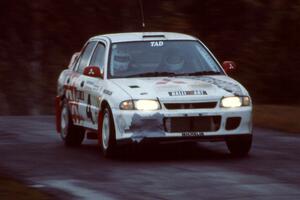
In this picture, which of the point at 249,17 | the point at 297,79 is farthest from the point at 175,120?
the point at 249,17

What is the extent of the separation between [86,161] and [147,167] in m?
1.20

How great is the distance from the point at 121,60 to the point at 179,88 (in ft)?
4.58

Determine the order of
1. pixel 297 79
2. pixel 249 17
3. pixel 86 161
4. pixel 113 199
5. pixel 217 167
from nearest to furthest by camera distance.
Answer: pixel 113 199 → pixel 217 167 → pixel 86 161 → pixel 297 79 → pixel 249 17

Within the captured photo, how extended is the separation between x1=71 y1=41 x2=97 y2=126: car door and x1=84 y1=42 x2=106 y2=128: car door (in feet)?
0.45

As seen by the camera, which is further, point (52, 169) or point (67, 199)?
point (52, 169)

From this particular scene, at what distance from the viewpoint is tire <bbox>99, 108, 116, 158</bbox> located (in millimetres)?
14156

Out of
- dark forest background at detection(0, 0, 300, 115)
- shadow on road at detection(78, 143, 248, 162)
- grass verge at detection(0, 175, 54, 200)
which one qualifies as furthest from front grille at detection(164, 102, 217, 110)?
dark forest background at detection(0, 0, 300, 115)

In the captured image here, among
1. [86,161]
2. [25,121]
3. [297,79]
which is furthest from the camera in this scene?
[297,79]

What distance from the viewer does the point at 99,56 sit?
15.8 meters

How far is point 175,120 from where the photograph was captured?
1380 centimetres

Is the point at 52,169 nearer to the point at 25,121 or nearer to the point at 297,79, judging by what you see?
the point at 25,121

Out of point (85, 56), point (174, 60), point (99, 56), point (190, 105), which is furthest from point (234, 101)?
point (85, 56)

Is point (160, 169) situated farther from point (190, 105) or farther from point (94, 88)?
point (94, 88)

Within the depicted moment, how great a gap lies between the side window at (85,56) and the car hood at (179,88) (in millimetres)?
1712
